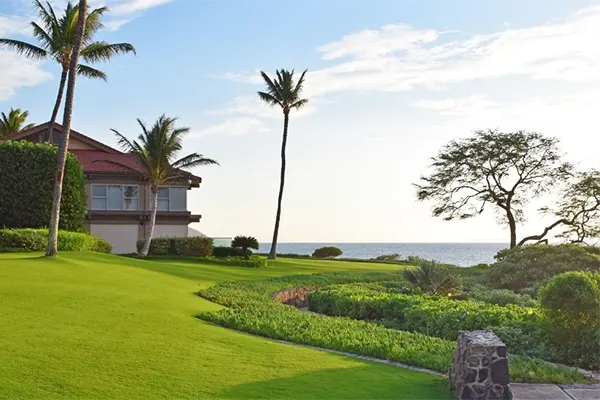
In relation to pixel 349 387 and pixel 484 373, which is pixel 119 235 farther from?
pixel 484 373

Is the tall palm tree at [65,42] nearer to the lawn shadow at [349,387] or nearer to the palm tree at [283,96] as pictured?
the palm tree at [283,96]

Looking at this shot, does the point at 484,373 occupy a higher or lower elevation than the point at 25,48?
lower

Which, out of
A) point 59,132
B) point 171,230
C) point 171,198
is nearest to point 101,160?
point 59,132

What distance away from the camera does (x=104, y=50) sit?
36688mm

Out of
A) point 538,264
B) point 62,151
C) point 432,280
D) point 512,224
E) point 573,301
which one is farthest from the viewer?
point 512,224

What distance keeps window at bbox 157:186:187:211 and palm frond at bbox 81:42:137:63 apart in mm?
8727

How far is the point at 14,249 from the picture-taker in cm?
2455

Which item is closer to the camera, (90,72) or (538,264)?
(538,264)

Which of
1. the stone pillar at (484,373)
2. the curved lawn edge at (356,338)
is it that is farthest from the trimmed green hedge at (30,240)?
the stone pillar at (484,373)

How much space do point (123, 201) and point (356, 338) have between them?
31482 millimetres

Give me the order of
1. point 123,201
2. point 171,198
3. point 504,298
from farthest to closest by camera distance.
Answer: point 171,198 < point 123,201 < point 504,298

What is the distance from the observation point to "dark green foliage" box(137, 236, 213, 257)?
121 feet

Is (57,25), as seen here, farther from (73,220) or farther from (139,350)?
(139,350)

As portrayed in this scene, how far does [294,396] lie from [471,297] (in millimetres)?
13535
